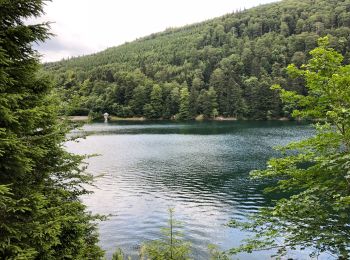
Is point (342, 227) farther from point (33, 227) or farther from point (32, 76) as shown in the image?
point (32, 76)

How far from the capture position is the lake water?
2611 cm

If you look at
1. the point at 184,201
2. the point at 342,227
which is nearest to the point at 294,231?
the point at 342,227

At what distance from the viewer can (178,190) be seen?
3897 cm

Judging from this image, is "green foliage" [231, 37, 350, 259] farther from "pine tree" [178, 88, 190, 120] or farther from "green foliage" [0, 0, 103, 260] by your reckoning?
"pine tree" [178, 88, 190, 120]

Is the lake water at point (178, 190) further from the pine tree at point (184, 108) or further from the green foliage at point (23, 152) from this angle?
the pine tree at point (184, 108)

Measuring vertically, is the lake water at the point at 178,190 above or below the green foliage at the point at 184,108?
below

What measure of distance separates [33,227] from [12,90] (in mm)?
3194

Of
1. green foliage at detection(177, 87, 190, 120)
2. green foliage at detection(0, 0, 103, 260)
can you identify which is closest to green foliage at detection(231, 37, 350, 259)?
green foliage at detection(0, 0, 103, 260)

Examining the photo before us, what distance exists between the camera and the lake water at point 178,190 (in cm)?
2611

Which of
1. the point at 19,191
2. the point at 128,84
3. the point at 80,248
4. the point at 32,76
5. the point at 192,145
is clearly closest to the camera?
the point at 19,191

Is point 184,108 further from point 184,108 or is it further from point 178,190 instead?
point 178,190

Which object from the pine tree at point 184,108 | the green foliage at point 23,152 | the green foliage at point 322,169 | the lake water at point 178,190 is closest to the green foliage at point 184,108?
the pine tree at point 184,108

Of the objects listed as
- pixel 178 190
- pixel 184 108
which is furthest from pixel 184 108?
pixel 178 190

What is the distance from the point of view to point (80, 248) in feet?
32.1
